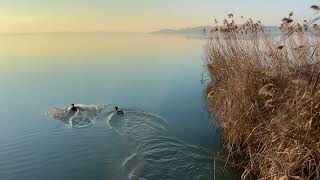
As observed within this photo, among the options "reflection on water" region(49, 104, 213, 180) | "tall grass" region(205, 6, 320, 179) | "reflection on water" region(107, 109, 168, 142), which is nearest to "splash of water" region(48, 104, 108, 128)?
"reflection on water" region(49, 104, 213, 180)

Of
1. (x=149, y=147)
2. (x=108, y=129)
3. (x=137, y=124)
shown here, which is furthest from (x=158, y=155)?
(x=137, y=124)

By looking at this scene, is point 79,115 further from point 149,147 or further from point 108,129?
point 149,147

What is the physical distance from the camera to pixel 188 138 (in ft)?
27.5

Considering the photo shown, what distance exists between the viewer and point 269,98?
22.5 feet

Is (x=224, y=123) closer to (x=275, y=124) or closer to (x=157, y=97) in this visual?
(x=275, y=124)

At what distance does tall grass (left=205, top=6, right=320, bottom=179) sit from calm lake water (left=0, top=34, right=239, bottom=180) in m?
0.89

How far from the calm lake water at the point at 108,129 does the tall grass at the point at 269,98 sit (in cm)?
89

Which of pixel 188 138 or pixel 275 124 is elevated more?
pixel 275 124

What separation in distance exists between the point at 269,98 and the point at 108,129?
349 centimetres

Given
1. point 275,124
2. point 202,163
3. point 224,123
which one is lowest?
point 202,163

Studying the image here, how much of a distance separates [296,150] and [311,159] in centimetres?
18

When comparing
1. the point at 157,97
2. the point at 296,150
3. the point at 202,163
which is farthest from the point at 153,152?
the point at 157,97

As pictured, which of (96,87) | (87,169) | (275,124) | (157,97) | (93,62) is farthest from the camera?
(93,62)

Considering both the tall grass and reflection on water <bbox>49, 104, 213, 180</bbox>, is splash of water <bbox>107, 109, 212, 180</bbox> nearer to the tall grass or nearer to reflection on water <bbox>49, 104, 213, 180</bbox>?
reflection on water <bbox>49, 104, 213, 180</bbox>
